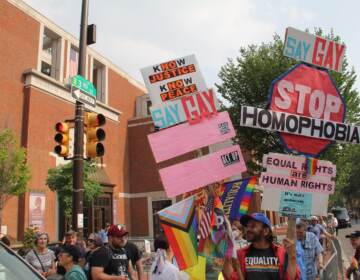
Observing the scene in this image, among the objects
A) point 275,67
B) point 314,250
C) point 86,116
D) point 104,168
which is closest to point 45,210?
point 104,168

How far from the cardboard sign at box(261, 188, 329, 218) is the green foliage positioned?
57.9 ft

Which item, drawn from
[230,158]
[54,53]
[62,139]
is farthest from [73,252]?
[54,53]

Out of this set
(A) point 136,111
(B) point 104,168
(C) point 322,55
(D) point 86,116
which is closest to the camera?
(C) point 322,55

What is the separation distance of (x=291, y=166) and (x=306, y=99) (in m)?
0.91

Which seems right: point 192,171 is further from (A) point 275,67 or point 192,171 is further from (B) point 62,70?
(B) point 62,70

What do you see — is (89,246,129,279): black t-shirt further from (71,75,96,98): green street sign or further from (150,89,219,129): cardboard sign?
(71,75,96,98): green street sign

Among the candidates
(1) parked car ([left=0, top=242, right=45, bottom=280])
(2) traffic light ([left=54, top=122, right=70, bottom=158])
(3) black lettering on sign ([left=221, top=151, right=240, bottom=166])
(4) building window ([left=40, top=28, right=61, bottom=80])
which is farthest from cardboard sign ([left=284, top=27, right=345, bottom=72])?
(4) building window ([left=40, top=28, right=61, bottom=80])

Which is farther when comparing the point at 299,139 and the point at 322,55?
the point at 322,55

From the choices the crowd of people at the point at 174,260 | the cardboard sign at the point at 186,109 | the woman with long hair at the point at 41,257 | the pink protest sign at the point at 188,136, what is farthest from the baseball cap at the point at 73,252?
the cardboard sign at the point at 186,109

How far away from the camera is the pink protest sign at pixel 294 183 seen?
467cm

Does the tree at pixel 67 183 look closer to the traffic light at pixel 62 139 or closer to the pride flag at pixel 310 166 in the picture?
the traffic light at pixel 62 139

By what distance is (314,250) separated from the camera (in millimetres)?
6871

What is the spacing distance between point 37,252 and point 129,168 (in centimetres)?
3340

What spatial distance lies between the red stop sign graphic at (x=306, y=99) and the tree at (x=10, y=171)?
1763 cm
